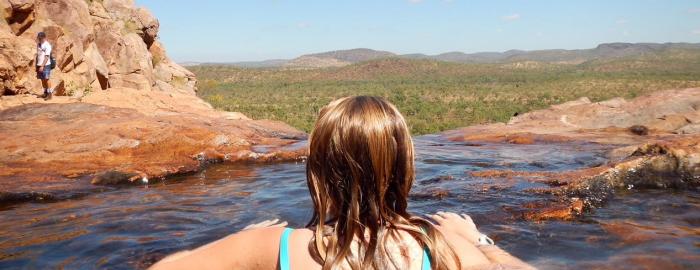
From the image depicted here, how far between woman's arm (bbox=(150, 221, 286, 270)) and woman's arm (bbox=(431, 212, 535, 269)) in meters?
0.61

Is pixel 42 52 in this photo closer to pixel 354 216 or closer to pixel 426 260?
pixel 354 216

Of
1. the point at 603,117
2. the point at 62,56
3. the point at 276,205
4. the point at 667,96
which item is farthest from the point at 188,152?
the point at 667,96

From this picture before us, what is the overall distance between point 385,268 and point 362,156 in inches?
13.9

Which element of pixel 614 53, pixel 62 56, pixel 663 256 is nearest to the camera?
pixel 663 256

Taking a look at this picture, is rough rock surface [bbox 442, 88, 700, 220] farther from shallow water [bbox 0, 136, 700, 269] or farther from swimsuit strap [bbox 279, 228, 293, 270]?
swimsuit strap [bbox 279, 228, 293, 270]

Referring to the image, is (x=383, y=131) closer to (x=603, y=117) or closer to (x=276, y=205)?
(x=276, y=205)

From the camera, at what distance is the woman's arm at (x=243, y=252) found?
1713 mm

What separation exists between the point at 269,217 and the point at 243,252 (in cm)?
369

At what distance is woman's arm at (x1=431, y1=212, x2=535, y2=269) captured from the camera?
6.75 ft

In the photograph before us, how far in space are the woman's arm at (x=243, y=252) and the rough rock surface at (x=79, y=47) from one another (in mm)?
11764

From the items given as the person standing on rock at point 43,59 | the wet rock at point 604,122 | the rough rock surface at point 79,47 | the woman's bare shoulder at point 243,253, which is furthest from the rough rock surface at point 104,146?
the woman's bare shoulder at point 243,253

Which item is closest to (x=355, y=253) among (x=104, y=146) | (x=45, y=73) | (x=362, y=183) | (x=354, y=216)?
(x=354, y=216)

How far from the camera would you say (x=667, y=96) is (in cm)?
1399

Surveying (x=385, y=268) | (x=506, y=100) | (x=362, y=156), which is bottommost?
(x=506, y=100)
